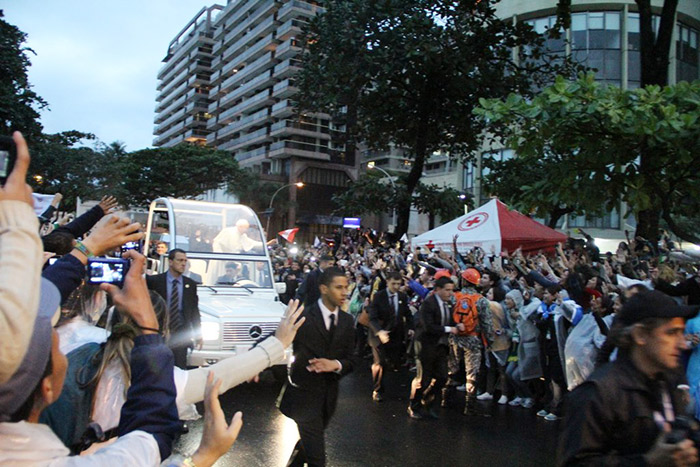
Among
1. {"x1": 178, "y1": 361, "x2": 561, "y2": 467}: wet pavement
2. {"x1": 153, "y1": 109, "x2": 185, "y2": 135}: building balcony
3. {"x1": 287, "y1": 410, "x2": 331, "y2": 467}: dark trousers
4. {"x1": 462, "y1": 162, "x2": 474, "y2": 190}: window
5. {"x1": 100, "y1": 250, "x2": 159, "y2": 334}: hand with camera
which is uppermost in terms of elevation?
{"x1": 153, "y1": 109, "x2": 185, "y2": 135}: building balcony

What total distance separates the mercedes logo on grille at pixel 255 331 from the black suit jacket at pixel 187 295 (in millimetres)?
1236

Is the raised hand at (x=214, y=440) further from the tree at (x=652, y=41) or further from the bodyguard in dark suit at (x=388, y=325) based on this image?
the tree at (x=652, y=41)

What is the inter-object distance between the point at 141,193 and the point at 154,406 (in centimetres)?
5759

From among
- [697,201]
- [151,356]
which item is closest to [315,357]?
[151,356]

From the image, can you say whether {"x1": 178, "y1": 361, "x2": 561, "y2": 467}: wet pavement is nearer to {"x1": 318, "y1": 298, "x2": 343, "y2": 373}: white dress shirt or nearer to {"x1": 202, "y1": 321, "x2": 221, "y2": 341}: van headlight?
{"x1": 202, "y1": 321, "x2": 221, "y2": 341}: van headlight

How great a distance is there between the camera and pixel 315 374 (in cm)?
499

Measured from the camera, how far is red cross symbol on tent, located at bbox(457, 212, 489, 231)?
14.5 m

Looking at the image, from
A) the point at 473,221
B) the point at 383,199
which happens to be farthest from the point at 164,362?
the point at 383,199

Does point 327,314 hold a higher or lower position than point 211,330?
higher

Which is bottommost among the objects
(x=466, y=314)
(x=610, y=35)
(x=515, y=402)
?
(x=515, y=402)

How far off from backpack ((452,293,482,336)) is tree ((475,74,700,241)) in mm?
2202

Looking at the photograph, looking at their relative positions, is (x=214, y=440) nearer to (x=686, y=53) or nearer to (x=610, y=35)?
(x=610, y=35)

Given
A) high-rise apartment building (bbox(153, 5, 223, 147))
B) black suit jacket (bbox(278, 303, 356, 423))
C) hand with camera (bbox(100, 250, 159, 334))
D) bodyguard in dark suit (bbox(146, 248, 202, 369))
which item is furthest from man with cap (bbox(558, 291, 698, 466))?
high-rise apartment building (bbox(153, 5, 223, 147))

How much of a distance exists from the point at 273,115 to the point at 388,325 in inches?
2331
